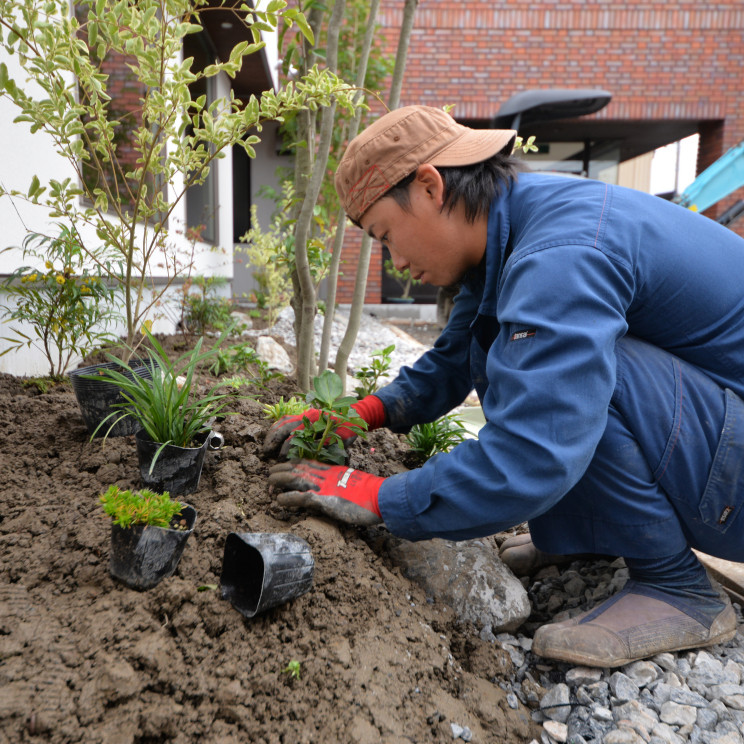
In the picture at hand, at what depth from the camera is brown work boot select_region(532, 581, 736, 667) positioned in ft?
5.08

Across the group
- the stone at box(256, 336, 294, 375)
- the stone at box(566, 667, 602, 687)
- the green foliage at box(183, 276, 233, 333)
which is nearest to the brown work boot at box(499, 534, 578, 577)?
the stone at box(566, 667, 602, 687)

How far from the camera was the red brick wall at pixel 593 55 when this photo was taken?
10227mm

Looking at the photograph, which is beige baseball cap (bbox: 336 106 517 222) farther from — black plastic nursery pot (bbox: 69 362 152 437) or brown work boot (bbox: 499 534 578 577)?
brown work boot (bbox: 499 534 578 577)

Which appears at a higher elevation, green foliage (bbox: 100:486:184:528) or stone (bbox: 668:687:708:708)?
green foliage (bbox: 100:486:184:528)

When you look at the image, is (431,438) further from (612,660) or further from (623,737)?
(623,737)

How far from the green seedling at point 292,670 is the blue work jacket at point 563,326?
1.36ft

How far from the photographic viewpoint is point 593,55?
10.3 metres

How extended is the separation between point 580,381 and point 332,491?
2.47 ft

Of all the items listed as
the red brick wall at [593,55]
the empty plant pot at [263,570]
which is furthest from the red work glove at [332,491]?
the red brick wall at [593,55]

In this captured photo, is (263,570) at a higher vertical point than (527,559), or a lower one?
higher

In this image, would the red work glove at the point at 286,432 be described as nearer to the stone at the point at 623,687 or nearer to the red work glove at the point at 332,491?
the red work glove at the point at 332,491

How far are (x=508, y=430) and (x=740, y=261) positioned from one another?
2.78 feet

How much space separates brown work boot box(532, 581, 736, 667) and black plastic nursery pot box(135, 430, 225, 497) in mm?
1089

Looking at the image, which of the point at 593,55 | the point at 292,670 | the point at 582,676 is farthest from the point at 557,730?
the point at 593,55
